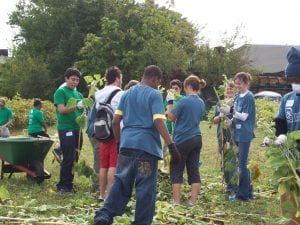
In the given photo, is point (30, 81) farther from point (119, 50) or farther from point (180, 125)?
point (180, 125)

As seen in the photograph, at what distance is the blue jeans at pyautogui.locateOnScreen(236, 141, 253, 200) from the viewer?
7445mm

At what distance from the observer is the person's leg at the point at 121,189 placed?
5.21m

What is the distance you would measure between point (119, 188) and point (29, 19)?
4298 cm

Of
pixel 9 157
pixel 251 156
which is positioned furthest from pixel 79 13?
pixel 9 157

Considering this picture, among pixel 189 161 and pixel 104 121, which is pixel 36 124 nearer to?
pixel 104 121

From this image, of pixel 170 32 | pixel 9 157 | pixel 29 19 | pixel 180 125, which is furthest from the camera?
pixel 29 19

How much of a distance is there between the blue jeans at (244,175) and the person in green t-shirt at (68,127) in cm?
247

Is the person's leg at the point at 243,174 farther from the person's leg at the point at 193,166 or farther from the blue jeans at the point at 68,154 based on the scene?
the blue jeans at the point at 68,154

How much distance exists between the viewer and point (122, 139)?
5.40 meters

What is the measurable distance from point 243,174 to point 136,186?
2.75m

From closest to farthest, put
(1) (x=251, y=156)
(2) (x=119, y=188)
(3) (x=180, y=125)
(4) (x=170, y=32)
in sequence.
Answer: (2) (x=119, y=188)
(3) (x=180, y=125)
(1) (x=251, y=156)
(4) (x=170, y=32)

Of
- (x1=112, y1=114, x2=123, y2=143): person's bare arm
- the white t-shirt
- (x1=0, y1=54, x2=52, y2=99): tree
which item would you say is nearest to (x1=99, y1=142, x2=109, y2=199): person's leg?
the white t-shirt

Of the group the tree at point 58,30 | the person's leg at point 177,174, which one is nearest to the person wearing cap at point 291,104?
the person's leg at point 177,174

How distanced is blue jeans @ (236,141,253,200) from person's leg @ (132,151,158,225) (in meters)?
2.53
